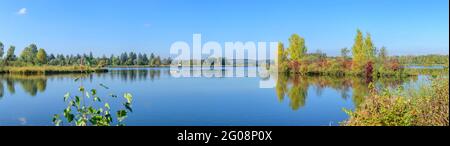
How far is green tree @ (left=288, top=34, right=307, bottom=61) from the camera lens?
50.9 feet

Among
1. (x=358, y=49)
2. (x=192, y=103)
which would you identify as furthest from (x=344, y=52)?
(x=192, y=103)

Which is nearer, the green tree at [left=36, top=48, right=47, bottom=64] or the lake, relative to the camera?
the lake

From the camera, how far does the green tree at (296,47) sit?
1550 centimetres

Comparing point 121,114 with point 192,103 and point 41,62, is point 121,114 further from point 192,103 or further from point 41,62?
point 41,62

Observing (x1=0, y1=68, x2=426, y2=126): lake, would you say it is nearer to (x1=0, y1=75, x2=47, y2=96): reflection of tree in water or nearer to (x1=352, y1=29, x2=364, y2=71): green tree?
(x1=0, y1=75, x2=47, y2=96): reflection of tree in water

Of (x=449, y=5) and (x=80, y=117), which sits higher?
(x=449, y=5)

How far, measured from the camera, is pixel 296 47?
15.9 metres

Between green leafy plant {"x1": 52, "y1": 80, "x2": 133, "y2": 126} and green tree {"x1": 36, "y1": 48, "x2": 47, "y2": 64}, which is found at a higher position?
green tree {"x1": 36, "y1": 48, "x2": 47, "y2": 64}

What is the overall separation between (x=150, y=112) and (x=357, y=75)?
1115 centimetres

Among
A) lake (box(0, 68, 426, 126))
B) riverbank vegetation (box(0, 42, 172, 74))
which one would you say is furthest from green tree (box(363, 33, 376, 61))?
riverbank vegetation (box(0, 42, 172, 74))
